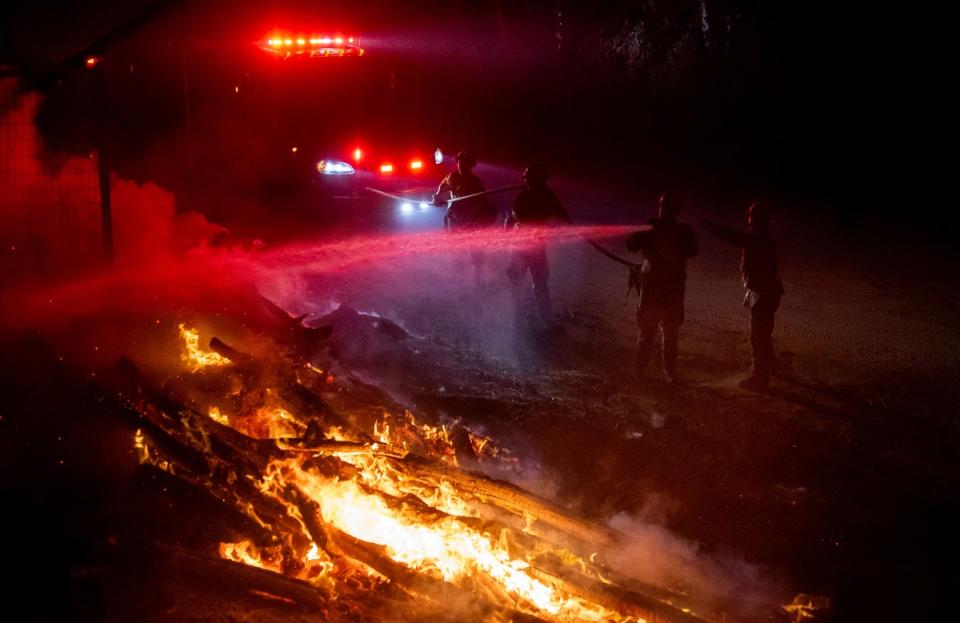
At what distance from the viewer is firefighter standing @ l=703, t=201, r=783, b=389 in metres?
6.68

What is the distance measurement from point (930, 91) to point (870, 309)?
6052 mm

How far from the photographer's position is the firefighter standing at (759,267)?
6.68m

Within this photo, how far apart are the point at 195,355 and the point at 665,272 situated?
4.47 metres

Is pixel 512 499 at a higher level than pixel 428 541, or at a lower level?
higher

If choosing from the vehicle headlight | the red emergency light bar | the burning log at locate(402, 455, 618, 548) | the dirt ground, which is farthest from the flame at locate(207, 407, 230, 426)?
the vehicle headlight

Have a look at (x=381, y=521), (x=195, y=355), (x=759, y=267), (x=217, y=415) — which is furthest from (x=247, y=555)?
(x=759, y=267)

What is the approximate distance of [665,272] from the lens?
7051 millimetres

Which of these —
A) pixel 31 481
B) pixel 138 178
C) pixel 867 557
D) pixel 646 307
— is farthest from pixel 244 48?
pixel 867 557

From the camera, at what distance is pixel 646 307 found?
7.25m

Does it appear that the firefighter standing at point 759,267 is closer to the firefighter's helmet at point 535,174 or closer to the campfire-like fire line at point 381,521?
the firefighter's helmet at point 535,174

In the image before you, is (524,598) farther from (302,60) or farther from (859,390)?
(302,60)

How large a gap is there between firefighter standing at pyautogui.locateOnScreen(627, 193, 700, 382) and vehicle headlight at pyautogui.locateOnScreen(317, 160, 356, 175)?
385 inches

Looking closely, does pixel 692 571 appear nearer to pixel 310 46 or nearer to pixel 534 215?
pixel 534 215

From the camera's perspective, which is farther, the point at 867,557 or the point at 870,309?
the point at 870,309
